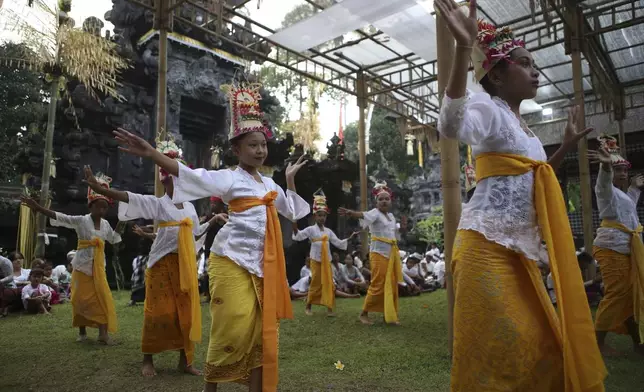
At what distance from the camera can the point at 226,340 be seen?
304 cm

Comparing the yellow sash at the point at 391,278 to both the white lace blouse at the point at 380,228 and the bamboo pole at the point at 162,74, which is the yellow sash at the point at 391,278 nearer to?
the white lace blouse at the point at 380,228

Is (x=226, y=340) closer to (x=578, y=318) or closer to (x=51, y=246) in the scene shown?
(x=578, y=318)

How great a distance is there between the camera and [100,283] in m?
5.73

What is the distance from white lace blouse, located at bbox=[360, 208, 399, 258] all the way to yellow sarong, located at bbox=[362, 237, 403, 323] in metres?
0.06

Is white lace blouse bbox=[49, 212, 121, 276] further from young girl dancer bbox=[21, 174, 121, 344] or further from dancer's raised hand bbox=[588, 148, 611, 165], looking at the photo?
dancer's raised hand bbox=[588, 148, 611, 165]

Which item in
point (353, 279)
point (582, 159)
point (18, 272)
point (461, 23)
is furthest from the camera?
point (353, 279)

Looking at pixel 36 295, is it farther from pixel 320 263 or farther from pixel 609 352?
pixel 609 352

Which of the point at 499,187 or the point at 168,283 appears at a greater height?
the point at 499,187

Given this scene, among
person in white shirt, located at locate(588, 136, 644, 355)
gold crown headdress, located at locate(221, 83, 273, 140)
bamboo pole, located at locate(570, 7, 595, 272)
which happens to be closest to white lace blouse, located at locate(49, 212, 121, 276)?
gold crown headdress, located at locate(221, 83, 273, 140)

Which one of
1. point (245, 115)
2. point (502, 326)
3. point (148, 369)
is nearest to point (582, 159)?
point (245, 115)

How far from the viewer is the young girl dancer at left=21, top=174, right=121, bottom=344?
18.6 ft

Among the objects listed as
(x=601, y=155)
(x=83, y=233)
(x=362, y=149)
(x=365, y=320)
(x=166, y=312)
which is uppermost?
(x=362, y=149)

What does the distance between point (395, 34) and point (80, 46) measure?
752 centimetres

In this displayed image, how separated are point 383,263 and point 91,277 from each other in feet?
13.2
